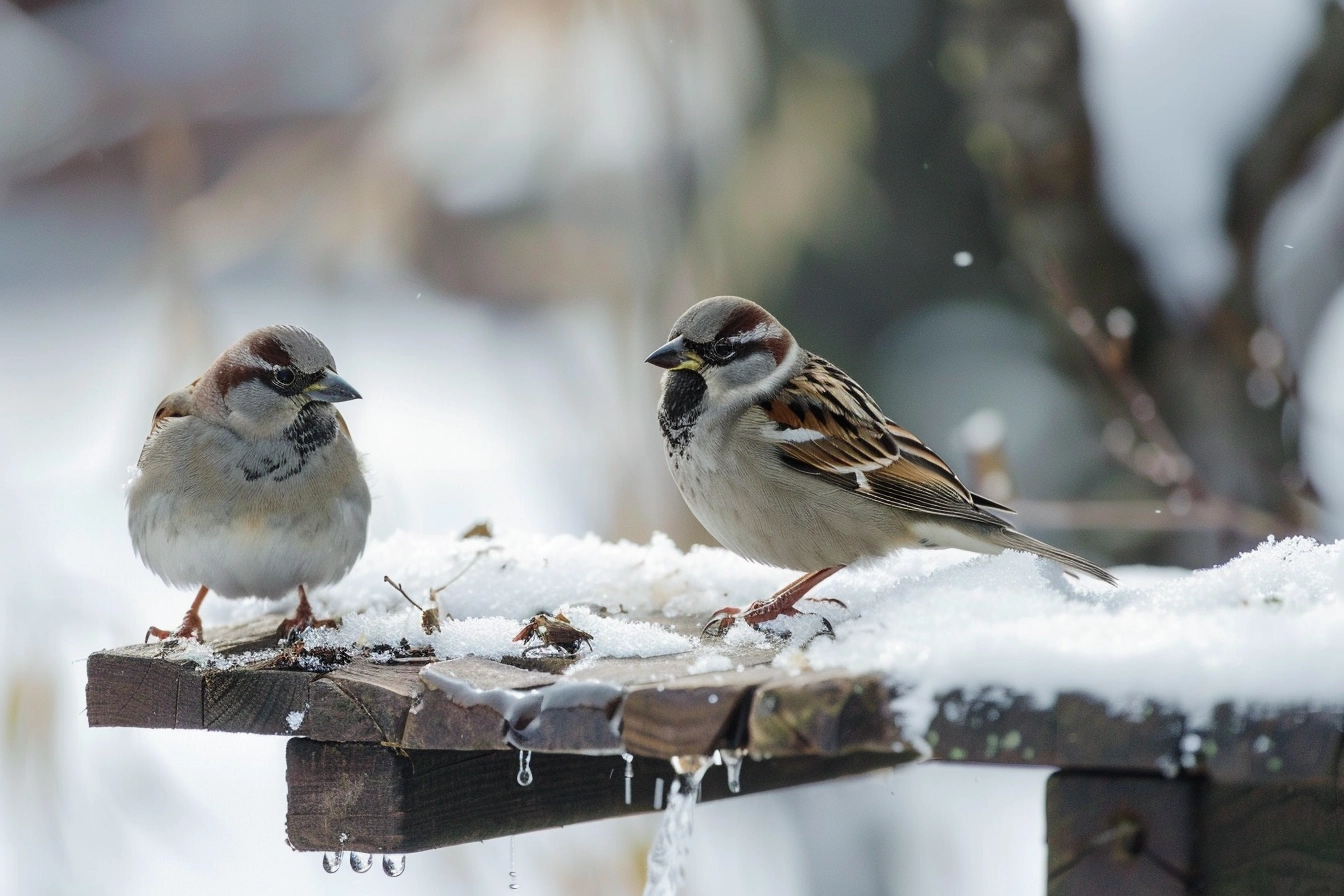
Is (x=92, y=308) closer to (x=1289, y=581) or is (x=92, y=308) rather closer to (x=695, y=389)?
(x=695, y=389)

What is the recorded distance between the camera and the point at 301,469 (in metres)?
2.25

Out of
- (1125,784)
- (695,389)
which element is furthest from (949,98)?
(1125,784)

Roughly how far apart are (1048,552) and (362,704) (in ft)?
4.03

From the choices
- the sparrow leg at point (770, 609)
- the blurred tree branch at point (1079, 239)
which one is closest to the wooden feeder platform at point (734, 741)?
the sparrow leg at point (770, 609)

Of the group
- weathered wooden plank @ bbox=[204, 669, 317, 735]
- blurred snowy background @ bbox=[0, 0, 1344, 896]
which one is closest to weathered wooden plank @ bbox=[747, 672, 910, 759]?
weathered wooden plank @ bbox=[204, 669, 317, 735]

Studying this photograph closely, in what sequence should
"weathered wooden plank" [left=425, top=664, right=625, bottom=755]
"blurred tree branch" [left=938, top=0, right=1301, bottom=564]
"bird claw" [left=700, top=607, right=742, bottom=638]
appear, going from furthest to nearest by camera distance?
"blurred tree branch" [left=938, top=0, right=1301, bottom=564] → "bird claw" [left=700, top=607, right=742, bottom=638] → "weathered wooden plank" [left=425, top=664, right=625, bottom=755]

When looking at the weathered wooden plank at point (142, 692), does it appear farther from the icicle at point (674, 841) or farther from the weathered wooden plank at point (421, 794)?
the icicle at point (674, 841)

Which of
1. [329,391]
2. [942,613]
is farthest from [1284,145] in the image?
[329,391]

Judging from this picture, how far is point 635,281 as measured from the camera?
392 centimetres

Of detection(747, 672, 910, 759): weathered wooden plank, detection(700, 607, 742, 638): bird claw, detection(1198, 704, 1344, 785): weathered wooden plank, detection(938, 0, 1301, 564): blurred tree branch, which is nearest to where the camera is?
detection(1198, 704, 1344, 785): weathered wooden plank

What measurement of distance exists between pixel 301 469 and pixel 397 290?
3651 mm

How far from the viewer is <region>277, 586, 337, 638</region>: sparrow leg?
6.91 ft

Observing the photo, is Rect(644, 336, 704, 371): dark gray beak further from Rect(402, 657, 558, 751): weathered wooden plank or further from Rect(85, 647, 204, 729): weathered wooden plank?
Rect(85, 647, 204, 729): weathered wooden plank

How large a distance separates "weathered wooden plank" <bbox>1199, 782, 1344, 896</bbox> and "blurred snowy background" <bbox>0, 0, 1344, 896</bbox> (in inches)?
69.9
